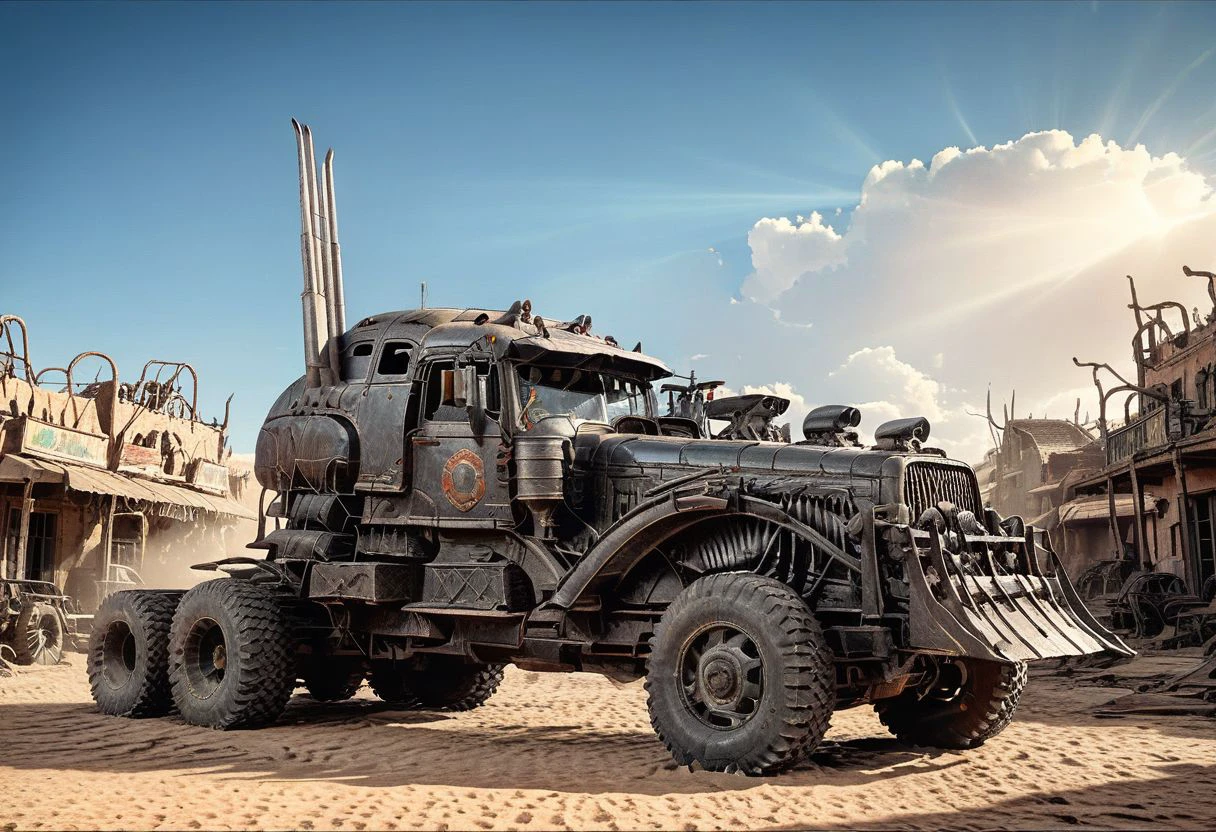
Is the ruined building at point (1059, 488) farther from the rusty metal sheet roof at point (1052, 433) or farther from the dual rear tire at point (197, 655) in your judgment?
the dual rear tire at point (197, 655)

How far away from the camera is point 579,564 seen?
308 inches

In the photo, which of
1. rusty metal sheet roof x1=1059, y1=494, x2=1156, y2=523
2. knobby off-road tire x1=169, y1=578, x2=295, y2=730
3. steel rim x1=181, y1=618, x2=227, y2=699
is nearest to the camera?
knobby off-road tire x1=169, y1=578, x2=295, y2=730

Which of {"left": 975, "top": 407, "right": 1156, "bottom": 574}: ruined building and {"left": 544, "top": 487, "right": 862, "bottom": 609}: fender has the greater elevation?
{"left": 975, "top": 407, "right": 1156, "bottom": 574}: ruined building

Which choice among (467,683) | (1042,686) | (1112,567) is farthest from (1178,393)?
(467,683)

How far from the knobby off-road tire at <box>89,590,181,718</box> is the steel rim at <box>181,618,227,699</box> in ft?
1.90

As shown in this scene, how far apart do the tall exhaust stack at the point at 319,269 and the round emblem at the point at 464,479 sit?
6.37 ft

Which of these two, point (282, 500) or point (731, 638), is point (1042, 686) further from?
point (282, 500)

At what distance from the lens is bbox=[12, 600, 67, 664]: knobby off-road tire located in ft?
48.7

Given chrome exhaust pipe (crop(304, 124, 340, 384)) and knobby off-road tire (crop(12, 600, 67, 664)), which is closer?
chrome exhaust pipe (crop(304, 124, 340, 384))

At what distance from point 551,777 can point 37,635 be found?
36.7 ft

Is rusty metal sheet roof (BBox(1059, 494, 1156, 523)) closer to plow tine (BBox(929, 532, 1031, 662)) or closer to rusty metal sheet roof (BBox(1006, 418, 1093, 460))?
rusty metal sheet roof (BBox(1006, 418, 1093, 460))

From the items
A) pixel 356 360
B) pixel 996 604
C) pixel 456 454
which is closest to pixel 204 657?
pixel 356 360

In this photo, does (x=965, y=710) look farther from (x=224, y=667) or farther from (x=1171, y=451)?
(x=1171, y=451)

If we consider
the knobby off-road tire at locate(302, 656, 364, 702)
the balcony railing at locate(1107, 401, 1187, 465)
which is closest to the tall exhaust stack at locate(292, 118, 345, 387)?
the knobby off-road tire at locate(302, 656, 364, 702)
